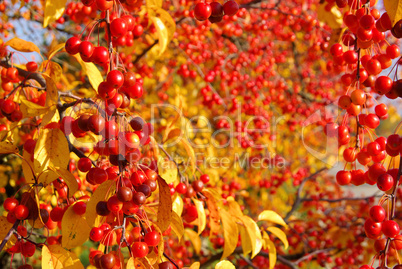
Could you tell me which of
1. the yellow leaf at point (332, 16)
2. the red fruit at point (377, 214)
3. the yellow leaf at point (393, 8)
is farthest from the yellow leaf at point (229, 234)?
the yellow leaf at point (332, 16)

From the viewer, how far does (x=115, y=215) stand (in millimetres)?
1025

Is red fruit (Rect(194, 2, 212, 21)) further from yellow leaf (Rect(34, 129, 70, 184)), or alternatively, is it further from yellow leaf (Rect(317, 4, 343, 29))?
yellow leaf (Rect(317, 4, 343, 29))

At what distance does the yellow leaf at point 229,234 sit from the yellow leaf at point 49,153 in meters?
0.65

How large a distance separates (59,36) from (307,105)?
303 centimetres

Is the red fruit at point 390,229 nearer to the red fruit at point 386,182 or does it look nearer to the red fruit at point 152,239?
the red fruit at point 386,182

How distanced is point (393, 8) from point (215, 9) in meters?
0.49

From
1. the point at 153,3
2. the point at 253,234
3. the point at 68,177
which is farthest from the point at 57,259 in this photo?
the point at 153,3

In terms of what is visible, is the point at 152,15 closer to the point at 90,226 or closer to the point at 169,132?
the point at 169,132

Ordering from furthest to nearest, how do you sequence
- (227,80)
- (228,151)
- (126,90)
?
(228,151) < (227,80) < (126,90)

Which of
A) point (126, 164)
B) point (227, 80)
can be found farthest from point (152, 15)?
point (227, 80)

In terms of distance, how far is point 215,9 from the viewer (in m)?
1.07

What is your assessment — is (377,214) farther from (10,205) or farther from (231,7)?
(10,205)

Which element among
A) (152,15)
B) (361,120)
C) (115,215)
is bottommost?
(115,215)

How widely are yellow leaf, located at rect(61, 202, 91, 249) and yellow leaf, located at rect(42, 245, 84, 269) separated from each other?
5 cm
